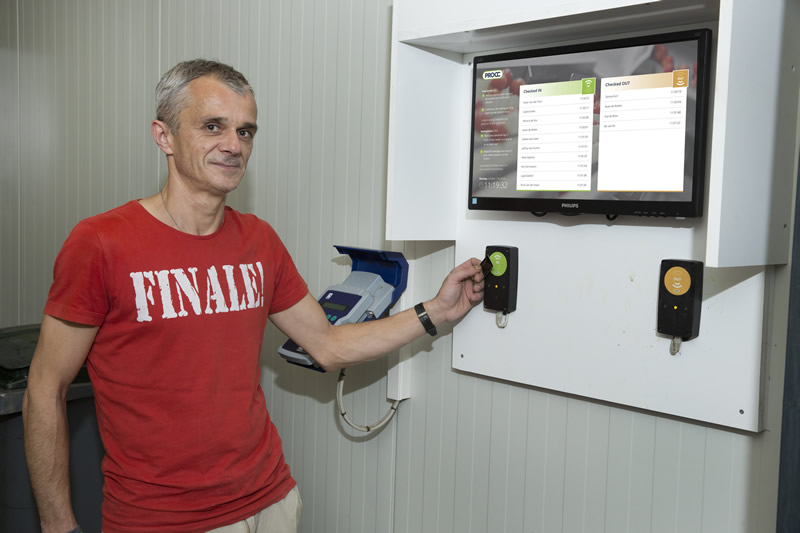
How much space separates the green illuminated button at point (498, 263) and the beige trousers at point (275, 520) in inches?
30.1

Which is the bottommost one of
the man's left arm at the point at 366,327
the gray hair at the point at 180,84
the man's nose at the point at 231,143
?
the man's left arm at the point at 366,327

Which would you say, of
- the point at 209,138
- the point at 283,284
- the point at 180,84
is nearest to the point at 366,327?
the point at 283,284

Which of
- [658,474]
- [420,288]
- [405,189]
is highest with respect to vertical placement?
[405,189]

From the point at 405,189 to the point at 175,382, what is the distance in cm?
72

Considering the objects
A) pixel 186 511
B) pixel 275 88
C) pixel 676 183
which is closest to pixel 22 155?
pixel 275 88

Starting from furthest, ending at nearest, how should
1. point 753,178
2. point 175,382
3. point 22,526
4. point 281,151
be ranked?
point 281,151 < point 22,526 < point 175,382 < point 753,178

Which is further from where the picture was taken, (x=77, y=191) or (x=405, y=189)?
(x=77, y=191)

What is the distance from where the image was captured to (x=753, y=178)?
4.40ft

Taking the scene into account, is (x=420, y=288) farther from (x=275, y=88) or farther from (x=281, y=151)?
(x=275, y=88)

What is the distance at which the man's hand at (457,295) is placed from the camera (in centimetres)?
184

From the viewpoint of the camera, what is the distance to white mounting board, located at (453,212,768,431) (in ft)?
4.79

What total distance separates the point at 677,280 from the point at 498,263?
0.45m

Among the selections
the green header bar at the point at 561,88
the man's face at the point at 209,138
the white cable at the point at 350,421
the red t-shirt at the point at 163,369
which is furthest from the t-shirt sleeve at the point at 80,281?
the green header bar at the point at 561,88

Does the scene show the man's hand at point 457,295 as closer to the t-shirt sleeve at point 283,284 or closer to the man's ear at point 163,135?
the t-shirt sleeve at point 283,284
